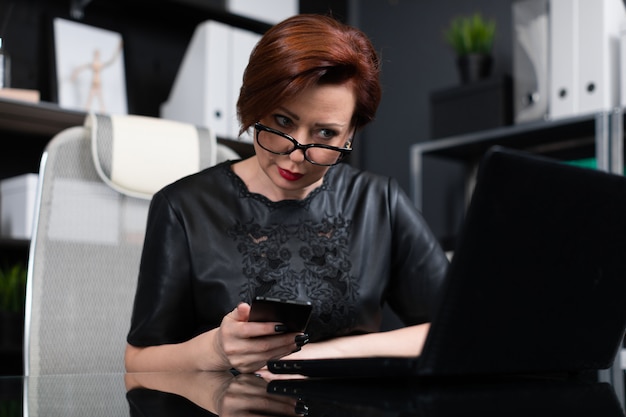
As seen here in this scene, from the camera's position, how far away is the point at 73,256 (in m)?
1.53

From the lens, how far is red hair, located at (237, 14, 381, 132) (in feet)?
4.04

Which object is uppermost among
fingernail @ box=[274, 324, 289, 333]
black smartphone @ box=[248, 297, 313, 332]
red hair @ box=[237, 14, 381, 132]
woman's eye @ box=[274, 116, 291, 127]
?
red hair @ box=[237, 14, 381, 132]

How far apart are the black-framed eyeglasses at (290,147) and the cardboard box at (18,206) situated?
4.18 feet

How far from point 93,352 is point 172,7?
1805 mm

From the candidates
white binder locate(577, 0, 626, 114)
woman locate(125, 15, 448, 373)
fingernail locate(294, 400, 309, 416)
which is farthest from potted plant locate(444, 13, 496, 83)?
fingernail locate(294, 400, 309, 416)

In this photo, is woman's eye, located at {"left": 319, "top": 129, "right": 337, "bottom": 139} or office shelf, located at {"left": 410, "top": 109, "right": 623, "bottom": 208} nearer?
woman's eye, located at {"left": 319, "top": 129, "right": 337, "bottom": 139}

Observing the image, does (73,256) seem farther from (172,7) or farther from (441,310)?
(172,7)

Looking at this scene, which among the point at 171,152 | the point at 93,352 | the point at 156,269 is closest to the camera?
the point at 156,269

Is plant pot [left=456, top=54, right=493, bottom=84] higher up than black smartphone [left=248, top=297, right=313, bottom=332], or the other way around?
plant pot [left=456, top=54, right=493, bottom=84]

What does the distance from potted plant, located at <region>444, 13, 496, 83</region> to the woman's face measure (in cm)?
172

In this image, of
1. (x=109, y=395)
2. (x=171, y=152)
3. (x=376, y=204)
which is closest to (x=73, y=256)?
(x=171, y=152)

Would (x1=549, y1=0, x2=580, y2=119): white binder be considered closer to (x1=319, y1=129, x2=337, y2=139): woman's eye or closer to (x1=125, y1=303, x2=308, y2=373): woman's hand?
(x1=319, y1=129, x2=337, y2=139): woman's eye

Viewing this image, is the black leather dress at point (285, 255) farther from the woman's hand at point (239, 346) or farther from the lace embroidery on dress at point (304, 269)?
the woman's hand at point (239, 346)

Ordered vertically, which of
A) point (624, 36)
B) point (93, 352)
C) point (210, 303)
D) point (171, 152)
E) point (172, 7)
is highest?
point (172, 7)
